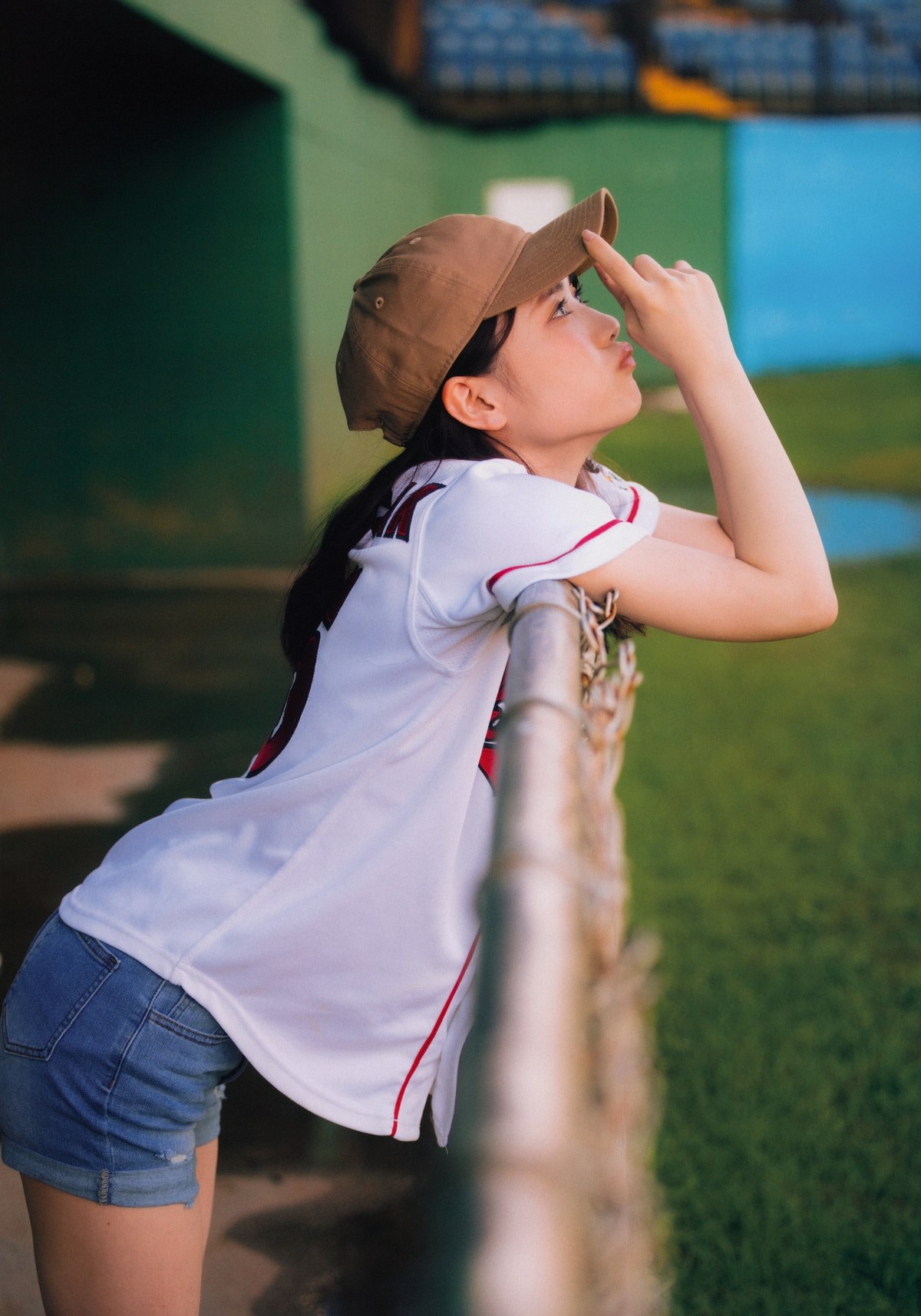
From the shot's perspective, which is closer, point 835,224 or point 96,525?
point 96,525

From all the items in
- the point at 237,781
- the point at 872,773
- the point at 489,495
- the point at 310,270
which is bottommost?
the point at 872,773

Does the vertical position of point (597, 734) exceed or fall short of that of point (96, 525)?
it exceeds it

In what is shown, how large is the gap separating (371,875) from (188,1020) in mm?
242

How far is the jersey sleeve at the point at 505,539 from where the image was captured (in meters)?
1.21

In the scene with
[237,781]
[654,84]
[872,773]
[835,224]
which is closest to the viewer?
[237,781]

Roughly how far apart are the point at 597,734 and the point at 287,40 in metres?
6.18

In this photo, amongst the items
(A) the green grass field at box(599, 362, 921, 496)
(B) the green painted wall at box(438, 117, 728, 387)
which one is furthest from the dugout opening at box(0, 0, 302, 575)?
(B) the green painted wall at box(438, 117, 728, 387)

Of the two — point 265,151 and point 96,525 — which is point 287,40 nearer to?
point 265,151

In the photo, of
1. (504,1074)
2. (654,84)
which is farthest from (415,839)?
(654,84)

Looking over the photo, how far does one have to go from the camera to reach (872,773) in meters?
4.85

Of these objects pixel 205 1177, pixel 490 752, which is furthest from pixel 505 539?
pixel 205 1177

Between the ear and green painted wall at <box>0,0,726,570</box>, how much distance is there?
5570mm

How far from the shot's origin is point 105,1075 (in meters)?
1.31

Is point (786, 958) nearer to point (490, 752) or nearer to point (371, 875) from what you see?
point (490, 752)
